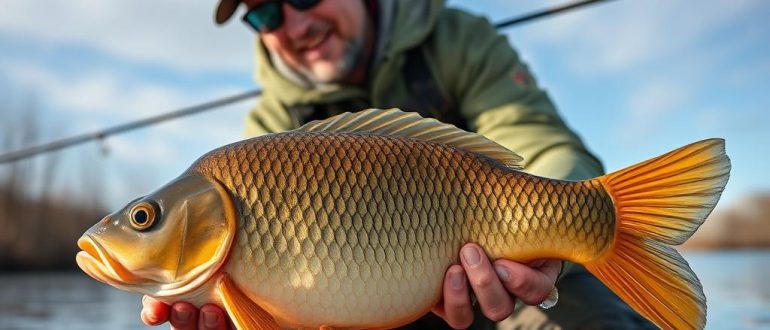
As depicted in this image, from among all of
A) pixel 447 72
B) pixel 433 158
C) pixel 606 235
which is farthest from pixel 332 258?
pixel 447 72

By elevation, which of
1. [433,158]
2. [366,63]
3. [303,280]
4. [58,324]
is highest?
[433,158]

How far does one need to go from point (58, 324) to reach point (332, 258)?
5022mm

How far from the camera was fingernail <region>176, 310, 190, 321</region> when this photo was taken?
1.31 metres

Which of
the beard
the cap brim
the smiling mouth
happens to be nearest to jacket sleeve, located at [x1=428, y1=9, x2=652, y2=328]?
the beard

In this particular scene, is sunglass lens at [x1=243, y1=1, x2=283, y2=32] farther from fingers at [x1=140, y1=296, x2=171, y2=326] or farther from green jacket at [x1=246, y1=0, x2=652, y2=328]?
fingers at [x1=140, y1=296, x2=171, y2=326]

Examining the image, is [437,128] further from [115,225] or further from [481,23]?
[481,23]

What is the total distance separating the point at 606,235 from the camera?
1.28 metres

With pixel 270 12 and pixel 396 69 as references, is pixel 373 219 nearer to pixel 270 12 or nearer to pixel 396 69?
pixel 396 69

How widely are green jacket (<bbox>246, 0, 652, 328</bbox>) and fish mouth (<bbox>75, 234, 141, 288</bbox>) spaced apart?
140cm

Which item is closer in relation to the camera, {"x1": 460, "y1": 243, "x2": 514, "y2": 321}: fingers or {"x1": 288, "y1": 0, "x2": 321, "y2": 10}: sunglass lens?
{"x1": 460, "y1": 243, "x2": 514, "y2": 321}: fingers

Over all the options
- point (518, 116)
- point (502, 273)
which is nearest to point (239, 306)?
point (502, 273)

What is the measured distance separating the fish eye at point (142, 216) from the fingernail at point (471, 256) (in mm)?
561

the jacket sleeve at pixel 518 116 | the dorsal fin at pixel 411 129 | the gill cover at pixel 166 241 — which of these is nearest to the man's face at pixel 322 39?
the jacket sleeve at pixel 518 116

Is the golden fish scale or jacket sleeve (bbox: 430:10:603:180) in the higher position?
the golden fish scale
